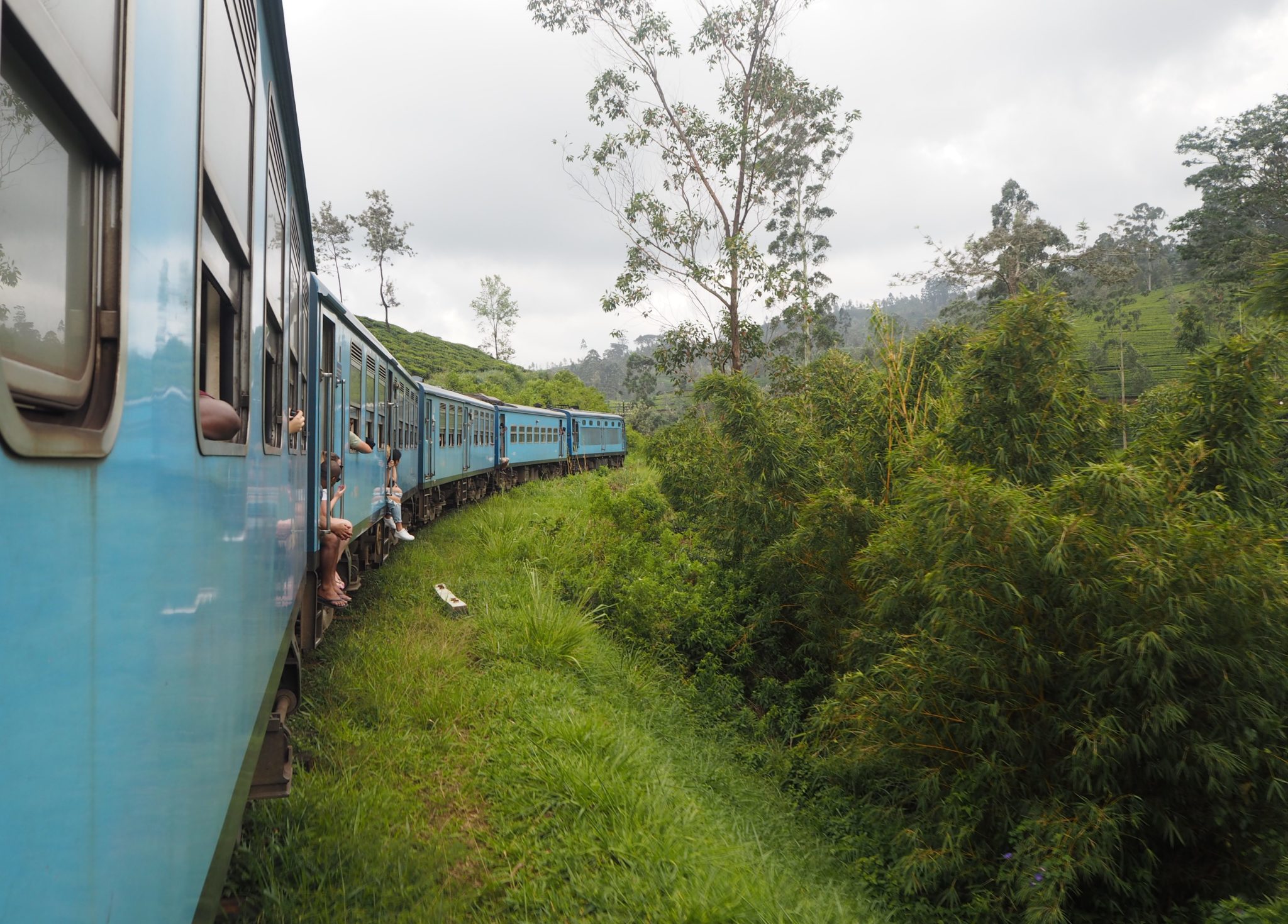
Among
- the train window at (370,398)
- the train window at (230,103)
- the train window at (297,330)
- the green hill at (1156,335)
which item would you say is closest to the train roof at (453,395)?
the train window at (370,398)

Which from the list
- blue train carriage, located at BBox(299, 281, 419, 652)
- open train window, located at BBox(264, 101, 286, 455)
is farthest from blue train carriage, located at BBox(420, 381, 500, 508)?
open train window, located at BBox(264, 101, 286, 455)

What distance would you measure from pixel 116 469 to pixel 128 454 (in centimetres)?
6

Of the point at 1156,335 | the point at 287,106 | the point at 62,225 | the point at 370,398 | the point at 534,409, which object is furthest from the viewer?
the point at 1156,335

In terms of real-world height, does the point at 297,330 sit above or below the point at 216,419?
above

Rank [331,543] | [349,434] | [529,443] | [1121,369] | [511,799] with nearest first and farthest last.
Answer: [511,799], [331,543], [349,434], [529,443], [1121,369]

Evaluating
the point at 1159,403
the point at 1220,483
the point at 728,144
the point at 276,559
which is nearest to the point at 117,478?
the point at 276,559

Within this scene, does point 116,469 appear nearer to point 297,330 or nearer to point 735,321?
point 297,330

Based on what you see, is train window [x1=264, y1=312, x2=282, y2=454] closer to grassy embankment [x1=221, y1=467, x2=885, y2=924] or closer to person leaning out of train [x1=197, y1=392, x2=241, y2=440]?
person leaning out of train [x1=197, y1=392, x2=241, y2=440]

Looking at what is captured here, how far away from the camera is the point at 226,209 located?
195 cm

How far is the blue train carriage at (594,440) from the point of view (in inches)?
1124

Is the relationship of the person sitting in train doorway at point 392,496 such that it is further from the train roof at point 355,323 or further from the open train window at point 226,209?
the open train window at point 226,209

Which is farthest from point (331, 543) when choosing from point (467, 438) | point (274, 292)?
point (467, 438)

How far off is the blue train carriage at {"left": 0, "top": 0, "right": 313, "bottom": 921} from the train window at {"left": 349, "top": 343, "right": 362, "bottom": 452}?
5151 millimetres

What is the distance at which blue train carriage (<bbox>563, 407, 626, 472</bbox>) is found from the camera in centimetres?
2855
